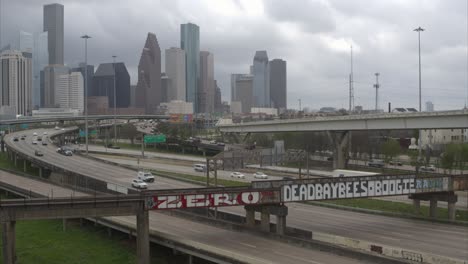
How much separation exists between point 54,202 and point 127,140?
5850 inches

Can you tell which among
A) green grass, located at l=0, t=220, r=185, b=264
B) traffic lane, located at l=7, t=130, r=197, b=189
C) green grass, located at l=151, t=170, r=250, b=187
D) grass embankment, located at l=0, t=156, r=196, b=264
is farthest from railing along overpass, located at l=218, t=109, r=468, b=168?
green grass, located at l=0, t=220, r=185, b=264

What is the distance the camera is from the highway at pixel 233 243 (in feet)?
115

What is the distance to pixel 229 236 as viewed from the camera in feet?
141

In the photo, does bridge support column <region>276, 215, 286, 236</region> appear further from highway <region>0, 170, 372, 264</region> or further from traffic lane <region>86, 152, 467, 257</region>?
traffic lane <region>86, 152, 467, 257</region>

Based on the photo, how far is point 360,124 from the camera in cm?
9281

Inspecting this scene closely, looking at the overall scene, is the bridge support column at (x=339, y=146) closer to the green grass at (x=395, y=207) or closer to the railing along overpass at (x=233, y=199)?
Answer: the green grass at (x=395, y=207)

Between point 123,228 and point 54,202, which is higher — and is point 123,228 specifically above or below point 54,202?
below

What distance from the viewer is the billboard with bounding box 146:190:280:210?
40.3 meters

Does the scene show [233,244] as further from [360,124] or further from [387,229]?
[360,124]

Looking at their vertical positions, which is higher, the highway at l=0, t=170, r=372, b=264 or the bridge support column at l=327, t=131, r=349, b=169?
the bridge support column at l=327, t=131, r=349, b=169

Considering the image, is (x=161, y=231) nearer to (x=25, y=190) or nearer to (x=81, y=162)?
(x=25, y=190)

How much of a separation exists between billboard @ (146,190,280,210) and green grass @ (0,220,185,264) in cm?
411

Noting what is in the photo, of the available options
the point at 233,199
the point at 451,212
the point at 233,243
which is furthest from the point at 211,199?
the point at 451,212

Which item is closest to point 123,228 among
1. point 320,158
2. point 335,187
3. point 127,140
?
point 335,187
